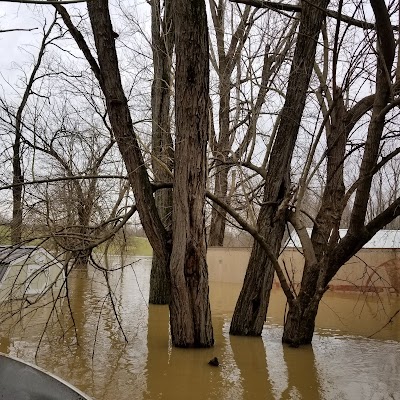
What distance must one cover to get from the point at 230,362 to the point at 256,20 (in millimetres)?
8333

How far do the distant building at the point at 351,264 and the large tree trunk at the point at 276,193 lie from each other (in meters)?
5.44

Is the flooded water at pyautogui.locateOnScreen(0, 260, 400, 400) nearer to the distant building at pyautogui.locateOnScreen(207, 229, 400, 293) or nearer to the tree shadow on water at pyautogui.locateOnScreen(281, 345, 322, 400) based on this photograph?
the tree shadow on water at pyautogui.locateOnScreen(281, 345, 322, 400)

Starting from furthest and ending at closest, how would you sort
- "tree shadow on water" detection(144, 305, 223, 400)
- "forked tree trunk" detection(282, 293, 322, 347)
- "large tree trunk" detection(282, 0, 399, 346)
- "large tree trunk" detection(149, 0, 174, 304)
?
"large tree trunk" detection(149, 0, 174, 304)
"forked tree trunk" detection(282, 293, 322, 347)
"large tree trunk" detection(282, 0, 399, 346)
"tree shadow on water" detection(144, 305, 223, 400)

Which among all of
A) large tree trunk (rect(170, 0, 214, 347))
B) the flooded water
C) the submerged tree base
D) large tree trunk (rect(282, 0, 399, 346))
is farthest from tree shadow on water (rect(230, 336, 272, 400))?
large tree trunk (rect(170, 0, 214, 347))

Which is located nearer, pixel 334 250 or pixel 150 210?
pixel 334 250

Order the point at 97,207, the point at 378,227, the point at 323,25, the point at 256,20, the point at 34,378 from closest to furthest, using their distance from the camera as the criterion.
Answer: the point at 34,378 < the point at 378,227 < the point at 323,25 < the point at 256,20 < the point at 97,207

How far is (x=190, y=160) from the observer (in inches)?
295

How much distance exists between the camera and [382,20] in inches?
226

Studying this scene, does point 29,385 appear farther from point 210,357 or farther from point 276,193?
point 276,193

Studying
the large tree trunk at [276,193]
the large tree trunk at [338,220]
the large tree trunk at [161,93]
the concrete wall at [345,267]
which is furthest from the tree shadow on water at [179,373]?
the concrete wall at [345,267]

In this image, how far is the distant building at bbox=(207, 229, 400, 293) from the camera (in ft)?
55.5

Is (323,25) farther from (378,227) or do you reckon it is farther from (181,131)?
(378,227)

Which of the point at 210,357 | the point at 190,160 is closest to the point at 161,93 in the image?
the point at 190,160

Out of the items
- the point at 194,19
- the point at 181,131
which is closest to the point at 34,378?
the point at 181,131
